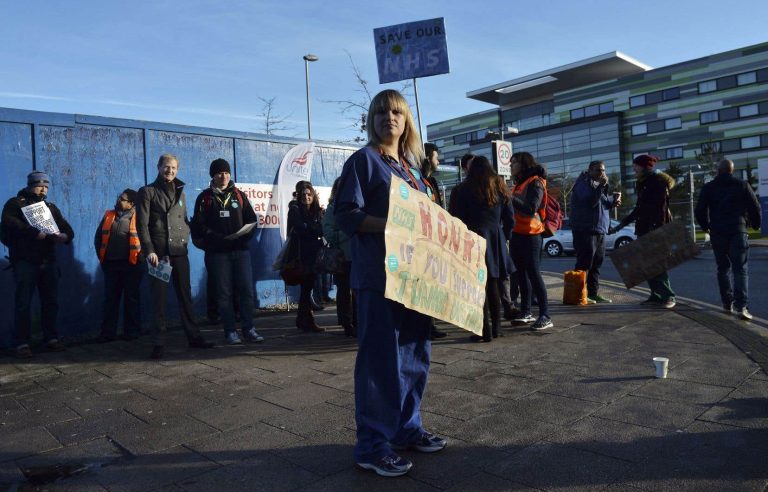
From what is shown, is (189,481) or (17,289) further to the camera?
(17,289)

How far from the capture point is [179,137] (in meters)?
7.87

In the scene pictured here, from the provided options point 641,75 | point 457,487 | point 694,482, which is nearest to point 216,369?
point 457,487

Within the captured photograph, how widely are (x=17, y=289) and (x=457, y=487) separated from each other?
5262mm

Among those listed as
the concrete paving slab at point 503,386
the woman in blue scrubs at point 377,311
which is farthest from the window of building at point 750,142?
the woman in blue scrubs at point 377,311

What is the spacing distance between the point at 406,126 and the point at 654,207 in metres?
5.77

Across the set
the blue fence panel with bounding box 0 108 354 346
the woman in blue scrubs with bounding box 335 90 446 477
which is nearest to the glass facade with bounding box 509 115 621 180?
the blue fence panel with bounding box 0 108 354 346

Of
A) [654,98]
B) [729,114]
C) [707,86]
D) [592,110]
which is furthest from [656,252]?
[592,110]

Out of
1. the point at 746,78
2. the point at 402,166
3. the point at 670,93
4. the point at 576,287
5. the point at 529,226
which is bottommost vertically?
the point at 576,287

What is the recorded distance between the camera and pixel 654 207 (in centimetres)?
768

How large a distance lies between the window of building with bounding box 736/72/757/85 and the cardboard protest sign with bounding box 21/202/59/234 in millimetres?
65159

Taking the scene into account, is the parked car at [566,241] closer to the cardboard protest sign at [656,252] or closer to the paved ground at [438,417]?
the cardboard protest sign at [656,252]

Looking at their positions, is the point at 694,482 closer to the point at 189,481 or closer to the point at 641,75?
the point at 189,481

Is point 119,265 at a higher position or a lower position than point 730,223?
lower

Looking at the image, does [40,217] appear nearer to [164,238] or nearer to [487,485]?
[164,238]
